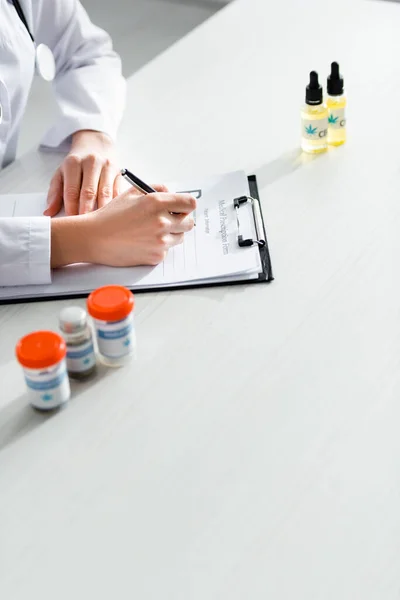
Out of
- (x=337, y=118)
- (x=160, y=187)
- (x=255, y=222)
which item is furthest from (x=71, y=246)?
(x=337, y=118)

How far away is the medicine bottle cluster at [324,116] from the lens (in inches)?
46.6

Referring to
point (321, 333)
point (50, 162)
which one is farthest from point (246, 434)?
point (50, 162)

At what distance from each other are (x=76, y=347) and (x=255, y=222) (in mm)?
377

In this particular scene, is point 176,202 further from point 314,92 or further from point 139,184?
point 314,92

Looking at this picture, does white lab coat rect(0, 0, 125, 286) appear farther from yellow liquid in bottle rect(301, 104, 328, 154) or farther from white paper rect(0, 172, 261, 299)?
yellow liquid in bottle rect(301, 104, 328, 154)

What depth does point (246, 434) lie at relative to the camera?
775mm

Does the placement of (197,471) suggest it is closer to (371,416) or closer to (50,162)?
(371,416)

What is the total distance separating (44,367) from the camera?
0.77 meters

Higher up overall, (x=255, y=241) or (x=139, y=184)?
(x=139, y=184)

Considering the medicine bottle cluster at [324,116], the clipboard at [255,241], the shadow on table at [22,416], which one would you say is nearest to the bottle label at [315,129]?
the medicine bottle cluster at [324,116]

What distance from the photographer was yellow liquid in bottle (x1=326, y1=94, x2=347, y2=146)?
47.7 inches

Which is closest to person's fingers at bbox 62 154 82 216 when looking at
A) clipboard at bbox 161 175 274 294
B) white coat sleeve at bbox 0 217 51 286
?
white coat sleeve at bbox 0 217 51 286

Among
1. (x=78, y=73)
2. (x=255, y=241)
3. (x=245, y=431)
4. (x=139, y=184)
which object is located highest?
(x=78, y=73)

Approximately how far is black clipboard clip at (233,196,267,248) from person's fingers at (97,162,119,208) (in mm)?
197
